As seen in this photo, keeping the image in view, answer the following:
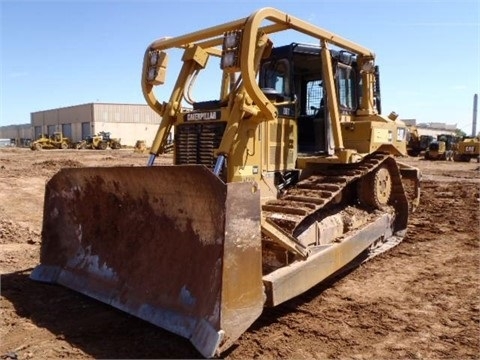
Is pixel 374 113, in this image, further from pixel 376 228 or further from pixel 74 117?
pixel 74 117

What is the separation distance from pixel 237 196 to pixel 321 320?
166 cm

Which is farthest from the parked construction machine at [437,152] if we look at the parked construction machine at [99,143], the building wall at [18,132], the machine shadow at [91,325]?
the building wall at [18,132]

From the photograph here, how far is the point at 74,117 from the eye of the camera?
59625 mm

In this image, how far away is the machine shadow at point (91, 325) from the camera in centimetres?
381

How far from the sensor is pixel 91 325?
4.32m

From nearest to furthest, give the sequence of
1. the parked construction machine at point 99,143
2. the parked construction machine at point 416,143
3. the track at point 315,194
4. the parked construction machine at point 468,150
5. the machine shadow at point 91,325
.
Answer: the machine shadow at point 91,325
the track at point 315,194
the parked construction machine at point 468,150
the parked construction machine at point 416,143
the parked construction machine at point 99,143

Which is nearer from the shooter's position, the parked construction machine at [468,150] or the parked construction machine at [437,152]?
the parked construction machine at [468,150]

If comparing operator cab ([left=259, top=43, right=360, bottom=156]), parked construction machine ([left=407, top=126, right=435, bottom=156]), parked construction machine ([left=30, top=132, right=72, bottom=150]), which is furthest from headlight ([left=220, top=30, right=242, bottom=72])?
parked construction machine ([left=30, top=132, right=72, bottom=150])

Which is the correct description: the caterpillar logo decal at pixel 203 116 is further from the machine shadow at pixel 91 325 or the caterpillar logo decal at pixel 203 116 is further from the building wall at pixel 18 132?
the building wall at pixel 18 132

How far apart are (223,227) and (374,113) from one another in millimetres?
4406

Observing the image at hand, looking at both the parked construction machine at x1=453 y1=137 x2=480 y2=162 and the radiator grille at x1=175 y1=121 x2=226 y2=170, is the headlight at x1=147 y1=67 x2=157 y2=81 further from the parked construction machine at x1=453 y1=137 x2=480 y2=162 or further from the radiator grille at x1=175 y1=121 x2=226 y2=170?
the parked construction machine at x1=453 y1=137 x2=480 y2=162

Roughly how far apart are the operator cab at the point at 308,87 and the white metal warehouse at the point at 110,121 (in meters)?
50.8

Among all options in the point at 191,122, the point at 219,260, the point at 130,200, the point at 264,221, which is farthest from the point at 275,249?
the point at 191,122

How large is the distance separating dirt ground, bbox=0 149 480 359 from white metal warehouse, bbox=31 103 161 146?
51830 millimetres
